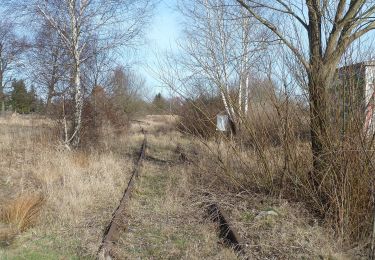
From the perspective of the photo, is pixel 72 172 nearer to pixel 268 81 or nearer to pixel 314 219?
pixel 268 81

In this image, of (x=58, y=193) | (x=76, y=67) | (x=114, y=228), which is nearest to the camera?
(x=114, y=228)

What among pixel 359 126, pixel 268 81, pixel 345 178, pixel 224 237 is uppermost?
pixel 268 81

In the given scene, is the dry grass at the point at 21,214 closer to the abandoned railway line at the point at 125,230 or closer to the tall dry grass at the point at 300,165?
the abandoned railway line at the point at 125,230

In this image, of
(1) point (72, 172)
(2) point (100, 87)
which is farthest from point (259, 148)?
(2) point (100, 87)

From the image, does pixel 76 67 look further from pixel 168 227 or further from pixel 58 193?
pixel 168 227

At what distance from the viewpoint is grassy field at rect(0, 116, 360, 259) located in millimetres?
5574

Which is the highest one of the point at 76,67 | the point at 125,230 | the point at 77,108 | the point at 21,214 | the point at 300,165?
the point at 76,67

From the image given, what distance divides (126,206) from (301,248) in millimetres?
3513

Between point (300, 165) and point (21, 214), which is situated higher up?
point (300, 165)

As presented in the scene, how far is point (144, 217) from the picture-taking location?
7324mm

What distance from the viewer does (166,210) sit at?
25.1 ft

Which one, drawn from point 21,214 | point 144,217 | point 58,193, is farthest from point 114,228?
point 58,193

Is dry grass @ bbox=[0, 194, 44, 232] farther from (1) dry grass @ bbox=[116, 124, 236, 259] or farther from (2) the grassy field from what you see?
(1) dry grass @ bbox=[116, 124, 236, 259]

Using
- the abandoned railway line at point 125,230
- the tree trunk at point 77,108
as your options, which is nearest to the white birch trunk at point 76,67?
the tree trunk at point 77,108
